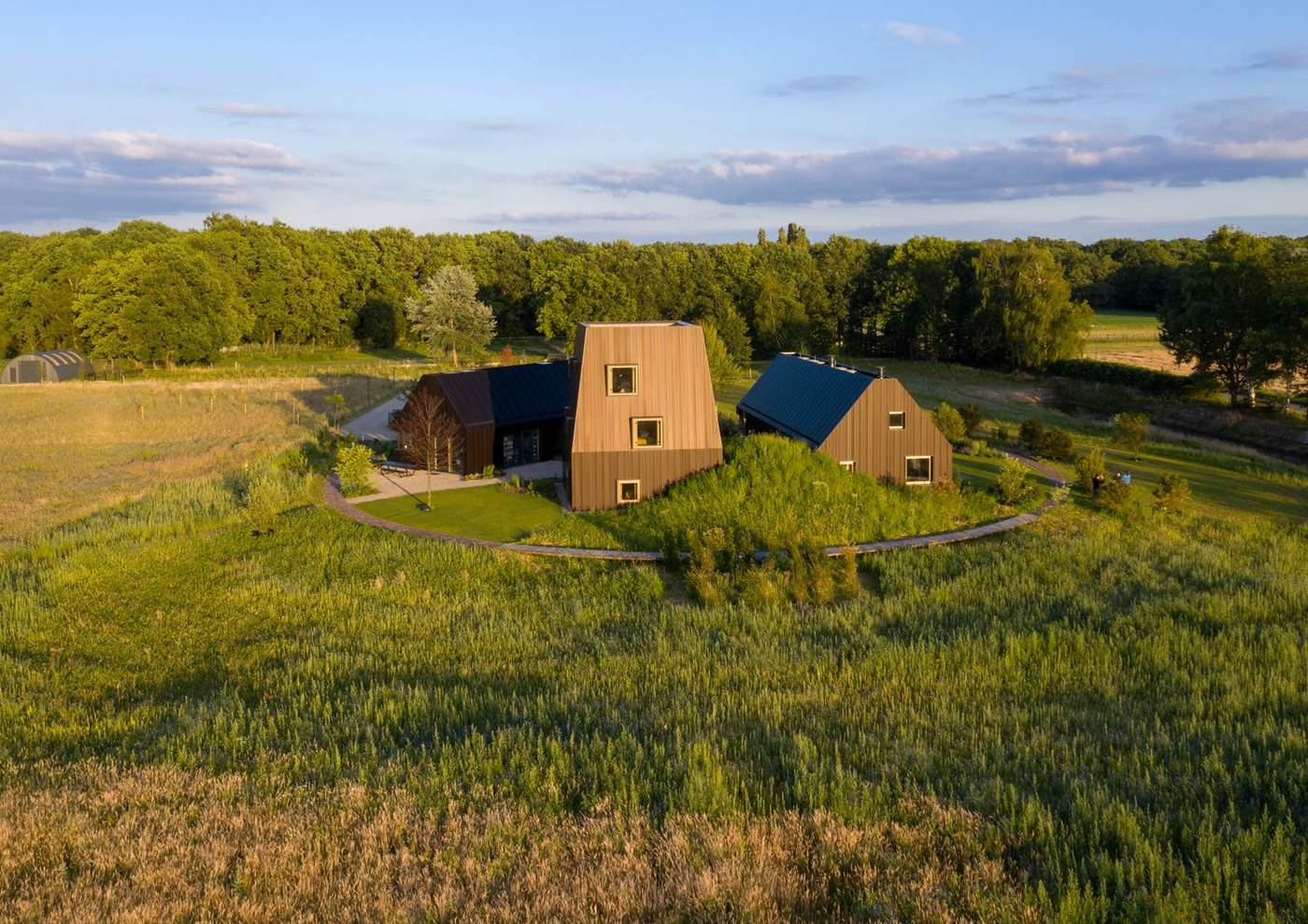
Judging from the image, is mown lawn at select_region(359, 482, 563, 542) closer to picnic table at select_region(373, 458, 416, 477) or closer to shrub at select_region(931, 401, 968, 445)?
picnic table at select_region(373, 458, 416, 477)

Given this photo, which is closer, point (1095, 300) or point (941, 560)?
point (941, 560)

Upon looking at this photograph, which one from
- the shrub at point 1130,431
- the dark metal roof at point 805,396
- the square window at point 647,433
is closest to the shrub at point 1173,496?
the shrub at point 1130,431

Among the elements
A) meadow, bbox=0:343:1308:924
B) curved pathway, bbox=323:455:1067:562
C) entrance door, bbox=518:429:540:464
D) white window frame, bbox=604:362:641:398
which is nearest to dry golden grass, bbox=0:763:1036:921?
meadow, bbox=0:343:1308:924

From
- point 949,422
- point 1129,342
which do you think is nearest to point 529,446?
point 949,422

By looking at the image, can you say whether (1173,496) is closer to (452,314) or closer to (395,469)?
(395,469)

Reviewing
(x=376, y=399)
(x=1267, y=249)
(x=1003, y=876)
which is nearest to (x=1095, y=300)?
(x=1267, y=249)

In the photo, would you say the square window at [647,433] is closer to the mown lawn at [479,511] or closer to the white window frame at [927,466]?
the mown lawn at [479,511]

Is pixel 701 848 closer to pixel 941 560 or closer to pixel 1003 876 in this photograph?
pixel 1003 876
